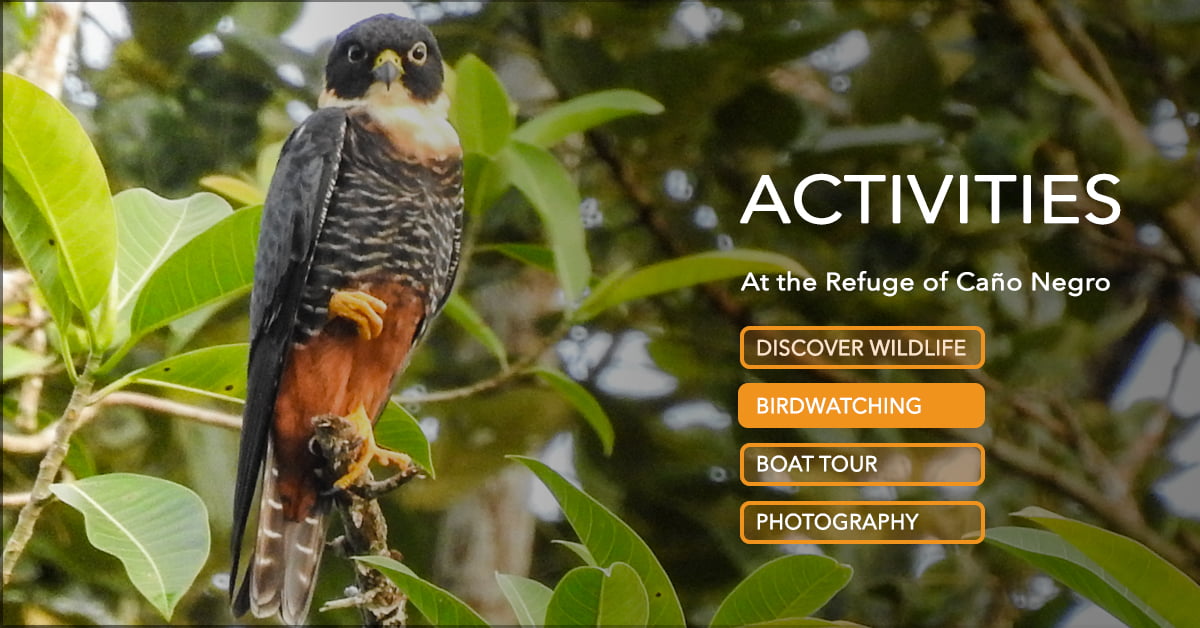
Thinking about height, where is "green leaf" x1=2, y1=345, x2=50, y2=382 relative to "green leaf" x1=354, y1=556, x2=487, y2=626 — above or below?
above

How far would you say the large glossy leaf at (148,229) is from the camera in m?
0.69

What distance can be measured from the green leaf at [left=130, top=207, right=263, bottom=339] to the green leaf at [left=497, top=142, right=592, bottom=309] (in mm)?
194

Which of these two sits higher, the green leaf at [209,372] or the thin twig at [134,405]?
the green leaf at [209,372]

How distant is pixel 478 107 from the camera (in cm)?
76

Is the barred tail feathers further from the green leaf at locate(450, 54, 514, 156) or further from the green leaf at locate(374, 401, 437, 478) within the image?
the green leaf at locate(450, 54, 514, 156)

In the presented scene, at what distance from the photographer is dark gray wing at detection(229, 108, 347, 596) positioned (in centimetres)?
67

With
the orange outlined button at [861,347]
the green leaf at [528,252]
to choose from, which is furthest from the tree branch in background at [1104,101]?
the green leaf at [528,252]

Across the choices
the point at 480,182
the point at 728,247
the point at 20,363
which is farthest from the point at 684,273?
the point at 20,363

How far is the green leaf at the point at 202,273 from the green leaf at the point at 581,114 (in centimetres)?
22

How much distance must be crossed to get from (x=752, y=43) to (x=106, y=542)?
57cm

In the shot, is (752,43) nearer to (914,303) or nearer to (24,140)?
(914,303)

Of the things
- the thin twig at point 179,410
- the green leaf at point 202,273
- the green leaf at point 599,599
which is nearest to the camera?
the green leaf at point 599,599

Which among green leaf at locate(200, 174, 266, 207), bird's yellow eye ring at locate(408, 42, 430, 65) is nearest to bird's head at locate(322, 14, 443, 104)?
bird's yellow eye ring at locate(408, 42, 430, 65)

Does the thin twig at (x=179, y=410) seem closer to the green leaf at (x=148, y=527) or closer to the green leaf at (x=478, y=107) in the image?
the green leaf at (x=148, y=527)
